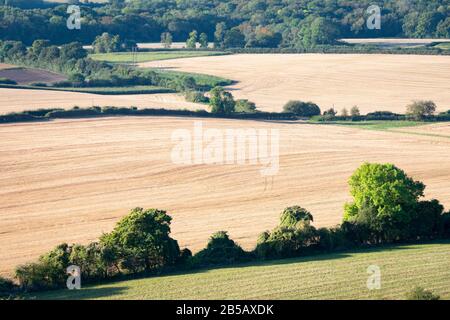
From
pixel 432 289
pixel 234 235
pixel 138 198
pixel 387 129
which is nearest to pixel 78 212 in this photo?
pixel 138 198

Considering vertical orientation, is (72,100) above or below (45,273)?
below

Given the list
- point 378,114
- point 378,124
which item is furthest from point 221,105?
point 378,114

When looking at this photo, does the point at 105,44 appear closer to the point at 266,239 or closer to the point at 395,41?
the point at 395,41

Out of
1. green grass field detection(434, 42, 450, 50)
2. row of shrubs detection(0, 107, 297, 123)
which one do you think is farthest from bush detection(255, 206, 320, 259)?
green grass field detection(434, 42, 450, 50)

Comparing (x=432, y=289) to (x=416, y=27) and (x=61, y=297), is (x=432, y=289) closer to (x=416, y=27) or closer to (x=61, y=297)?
(x=61, y=297)

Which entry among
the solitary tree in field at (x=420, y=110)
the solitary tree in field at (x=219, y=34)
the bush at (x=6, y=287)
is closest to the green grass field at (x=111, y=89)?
the solitary tree in field at (x=420, y=110)

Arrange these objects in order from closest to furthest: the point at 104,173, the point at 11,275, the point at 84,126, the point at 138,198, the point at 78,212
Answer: the point at 11,275 → the point at 78,212 → the point at 138,198 → the point at 104,173 → the point at 84,126
